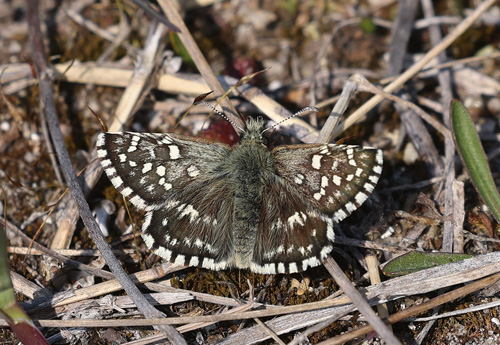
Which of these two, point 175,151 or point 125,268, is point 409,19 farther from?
point 125,268

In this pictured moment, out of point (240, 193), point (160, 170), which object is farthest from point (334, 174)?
point (160, 170)

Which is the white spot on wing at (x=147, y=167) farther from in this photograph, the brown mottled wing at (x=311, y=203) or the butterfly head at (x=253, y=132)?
the brown mottled wing at (x=311, y=203)

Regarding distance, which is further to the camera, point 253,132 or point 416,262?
point 253,132

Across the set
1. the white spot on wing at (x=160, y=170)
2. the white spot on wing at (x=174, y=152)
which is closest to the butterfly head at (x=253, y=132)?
the white spot on wing at (x=174, y=152)

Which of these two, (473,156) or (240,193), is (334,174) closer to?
(240,193)

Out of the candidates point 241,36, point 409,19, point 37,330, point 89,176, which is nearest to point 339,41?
point 409,19
